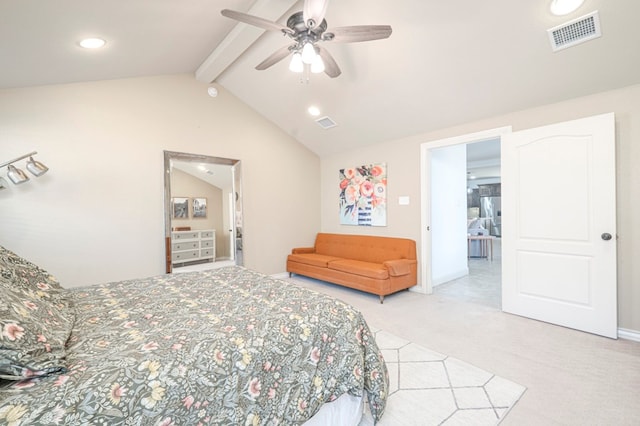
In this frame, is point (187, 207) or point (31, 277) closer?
point (31, 277)

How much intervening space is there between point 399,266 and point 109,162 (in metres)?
3.93

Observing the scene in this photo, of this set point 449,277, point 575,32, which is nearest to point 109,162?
point 575,32

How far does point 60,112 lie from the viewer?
3238 mm

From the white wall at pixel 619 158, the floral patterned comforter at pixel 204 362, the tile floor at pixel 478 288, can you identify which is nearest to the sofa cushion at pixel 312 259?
the white wall at pixel 619 158

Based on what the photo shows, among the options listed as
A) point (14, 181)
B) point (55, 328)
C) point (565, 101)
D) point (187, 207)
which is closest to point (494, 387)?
point (55, 328)

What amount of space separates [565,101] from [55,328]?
4.34 metres

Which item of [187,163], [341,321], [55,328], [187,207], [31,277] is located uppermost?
[187,163]

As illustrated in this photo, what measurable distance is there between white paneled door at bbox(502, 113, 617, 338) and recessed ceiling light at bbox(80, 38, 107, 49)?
4.19 m

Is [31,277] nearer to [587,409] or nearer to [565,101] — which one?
[587,409]

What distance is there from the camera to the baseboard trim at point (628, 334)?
2.63m

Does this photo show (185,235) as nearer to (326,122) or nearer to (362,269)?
(362,269)

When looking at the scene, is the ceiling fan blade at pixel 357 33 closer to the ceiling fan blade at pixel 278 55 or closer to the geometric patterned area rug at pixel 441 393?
the ceiling fan blade at pixel 278 55

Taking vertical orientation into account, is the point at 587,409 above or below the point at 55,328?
below

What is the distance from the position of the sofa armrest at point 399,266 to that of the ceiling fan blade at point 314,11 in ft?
9.55
